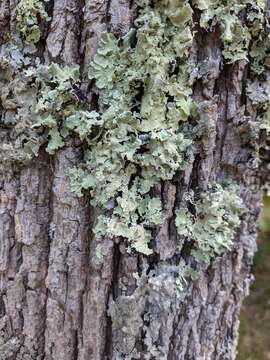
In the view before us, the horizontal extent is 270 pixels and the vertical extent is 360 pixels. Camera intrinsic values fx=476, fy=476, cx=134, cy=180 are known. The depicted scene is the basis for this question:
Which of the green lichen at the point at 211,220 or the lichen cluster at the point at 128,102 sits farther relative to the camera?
the green lichen at the point at 211,220

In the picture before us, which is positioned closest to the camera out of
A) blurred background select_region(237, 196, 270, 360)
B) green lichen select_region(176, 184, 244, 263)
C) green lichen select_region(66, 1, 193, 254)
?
green lichen select_region(66, 1, 193, 254)

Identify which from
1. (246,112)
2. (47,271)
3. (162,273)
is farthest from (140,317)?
(246,112)

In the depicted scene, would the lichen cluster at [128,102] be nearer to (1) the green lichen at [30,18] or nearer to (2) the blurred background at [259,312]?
(1) the green lichen at [30,18]

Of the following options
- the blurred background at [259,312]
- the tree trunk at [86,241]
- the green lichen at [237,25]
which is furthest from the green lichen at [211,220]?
the blurred background at [259,312]

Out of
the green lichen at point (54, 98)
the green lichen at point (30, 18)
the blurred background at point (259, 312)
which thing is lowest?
the blurred background at point (259, 312)

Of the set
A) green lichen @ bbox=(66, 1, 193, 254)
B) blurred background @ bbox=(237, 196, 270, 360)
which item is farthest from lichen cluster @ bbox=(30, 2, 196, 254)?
blurred background @ bbox=(237, 196, 270, 360)

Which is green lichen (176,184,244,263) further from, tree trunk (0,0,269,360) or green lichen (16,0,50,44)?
green lichen (16,0,50,44)

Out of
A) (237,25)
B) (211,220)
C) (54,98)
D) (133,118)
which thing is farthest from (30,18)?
(211,220)
